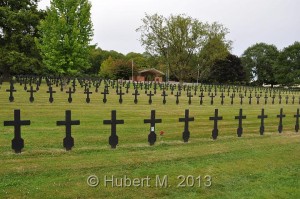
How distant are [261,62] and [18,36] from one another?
3003 inches

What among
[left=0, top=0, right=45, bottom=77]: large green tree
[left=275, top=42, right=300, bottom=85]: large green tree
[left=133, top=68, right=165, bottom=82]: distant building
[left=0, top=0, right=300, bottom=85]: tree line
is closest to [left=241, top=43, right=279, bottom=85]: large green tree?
[left=0, top=0, right=300, bottom=85]: tree line

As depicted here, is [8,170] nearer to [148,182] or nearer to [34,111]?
[148,182]

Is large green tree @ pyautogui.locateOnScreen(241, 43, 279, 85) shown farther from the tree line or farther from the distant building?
the distant building

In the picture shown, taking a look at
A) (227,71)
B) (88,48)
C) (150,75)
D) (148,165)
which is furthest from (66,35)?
(227,71)

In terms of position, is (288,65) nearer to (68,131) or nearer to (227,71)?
(227,71)

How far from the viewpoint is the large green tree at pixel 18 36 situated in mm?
41656

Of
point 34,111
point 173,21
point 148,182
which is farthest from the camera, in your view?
point 173,21

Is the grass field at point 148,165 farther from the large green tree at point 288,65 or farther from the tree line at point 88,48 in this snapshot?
the large green tree at point 288,65

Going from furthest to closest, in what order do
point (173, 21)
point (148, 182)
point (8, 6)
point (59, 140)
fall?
point (173, 21)
point (8, 6)
point (59, 140)
point (148, 182)

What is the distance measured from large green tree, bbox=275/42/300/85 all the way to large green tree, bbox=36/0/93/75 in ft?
193

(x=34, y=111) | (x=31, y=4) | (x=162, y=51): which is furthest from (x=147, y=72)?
(x=34, y=111)

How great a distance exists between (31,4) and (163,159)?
44687 mm

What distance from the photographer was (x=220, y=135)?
485 inches

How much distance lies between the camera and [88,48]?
131 ft
